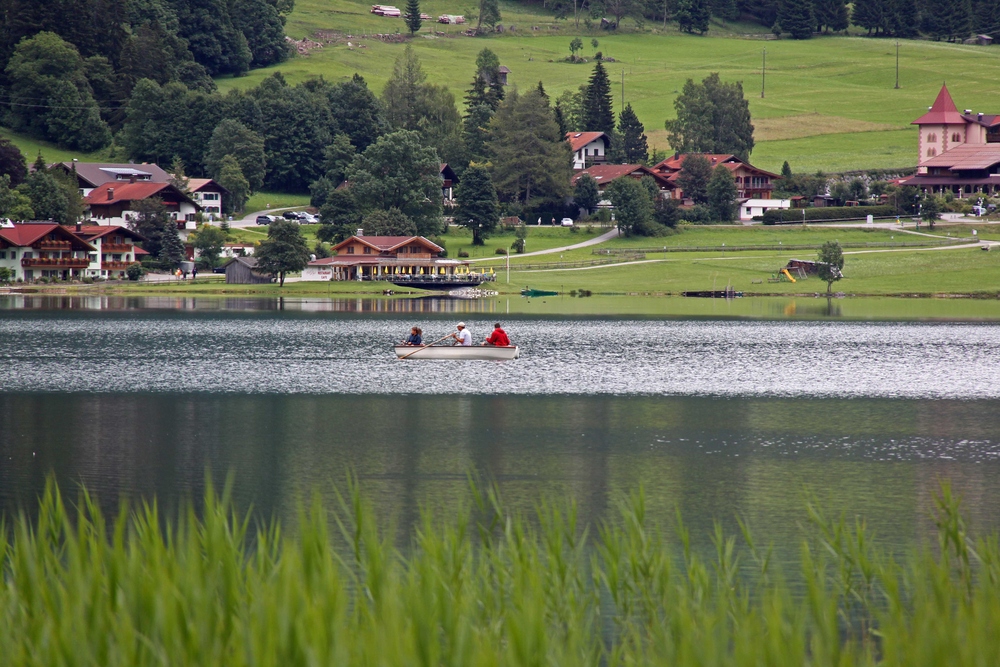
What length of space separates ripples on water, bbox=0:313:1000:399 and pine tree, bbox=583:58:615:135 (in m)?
104

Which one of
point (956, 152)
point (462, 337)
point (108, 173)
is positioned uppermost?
point (956, 152)

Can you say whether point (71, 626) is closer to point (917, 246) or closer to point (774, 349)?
point (774, 349)

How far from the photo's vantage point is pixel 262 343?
198 feet

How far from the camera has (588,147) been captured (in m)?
168

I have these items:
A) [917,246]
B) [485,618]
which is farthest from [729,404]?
[917,246]

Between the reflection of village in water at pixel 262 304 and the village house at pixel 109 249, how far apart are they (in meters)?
12.2

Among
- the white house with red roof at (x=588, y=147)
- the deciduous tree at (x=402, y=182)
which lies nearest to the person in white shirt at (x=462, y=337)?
the deciduous tree at (x=402, y=182)

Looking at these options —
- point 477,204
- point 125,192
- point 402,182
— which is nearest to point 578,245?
point 477,204

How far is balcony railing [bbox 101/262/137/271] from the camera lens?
112625mm

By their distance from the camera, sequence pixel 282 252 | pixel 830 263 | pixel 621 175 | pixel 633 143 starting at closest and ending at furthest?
pixel 830 263 → pixel 282 252 → pixel 621 175 → pixel 633 143

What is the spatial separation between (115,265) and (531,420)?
87.9m

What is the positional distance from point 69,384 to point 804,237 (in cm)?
9764

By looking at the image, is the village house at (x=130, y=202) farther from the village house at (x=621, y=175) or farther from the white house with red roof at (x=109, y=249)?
the village house at (x=621, y=175)

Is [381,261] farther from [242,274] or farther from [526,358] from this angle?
[526,358]
